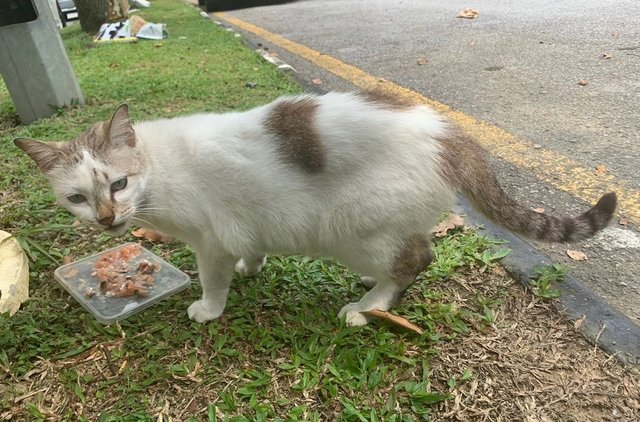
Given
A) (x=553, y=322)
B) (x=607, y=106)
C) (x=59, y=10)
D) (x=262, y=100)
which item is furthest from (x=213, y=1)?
(x=553, y=322)

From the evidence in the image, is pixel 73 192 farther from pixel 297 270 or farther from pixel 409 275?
pixel 409 275

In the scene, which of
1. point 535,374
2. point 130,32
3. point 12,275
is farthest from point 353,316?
point 130,32

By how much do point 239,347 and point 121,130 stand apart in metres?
1.09

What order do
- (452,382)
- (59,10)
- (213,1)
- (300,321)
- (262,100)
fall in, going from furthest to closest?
(59,10)
(213,1)
(262,100)
(300,321)
(452,382)

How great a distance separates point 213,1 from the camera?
41.1ft

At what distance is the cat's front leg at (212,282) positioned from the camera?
7.65 feet

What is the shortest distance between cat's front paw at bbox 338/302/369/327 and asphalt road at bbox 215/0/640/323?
1114 millimetres

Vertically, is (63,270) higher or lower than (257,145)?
lower

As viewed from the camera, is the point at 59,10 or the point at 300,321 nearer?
the point at 300,321

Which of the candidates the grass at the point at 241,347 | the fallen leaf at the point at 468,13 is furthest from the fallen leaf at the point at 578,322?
the fallen leaf at the point at 468,13

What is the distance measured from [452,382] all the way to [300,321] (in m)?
0.76

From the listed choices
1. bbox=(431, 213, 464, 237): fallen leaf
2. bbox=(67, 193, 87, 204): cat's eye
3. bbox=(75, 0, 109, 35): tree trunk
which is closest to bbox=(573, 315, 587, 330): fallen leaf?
bbox=(431, 213, 464, 237): fallen leaf

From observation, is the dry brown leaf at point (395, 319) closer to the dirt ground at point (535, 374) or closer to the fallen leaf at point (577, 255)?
the dirt ground at point (535, 374)

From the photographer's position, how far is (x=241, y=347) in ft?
7.57
